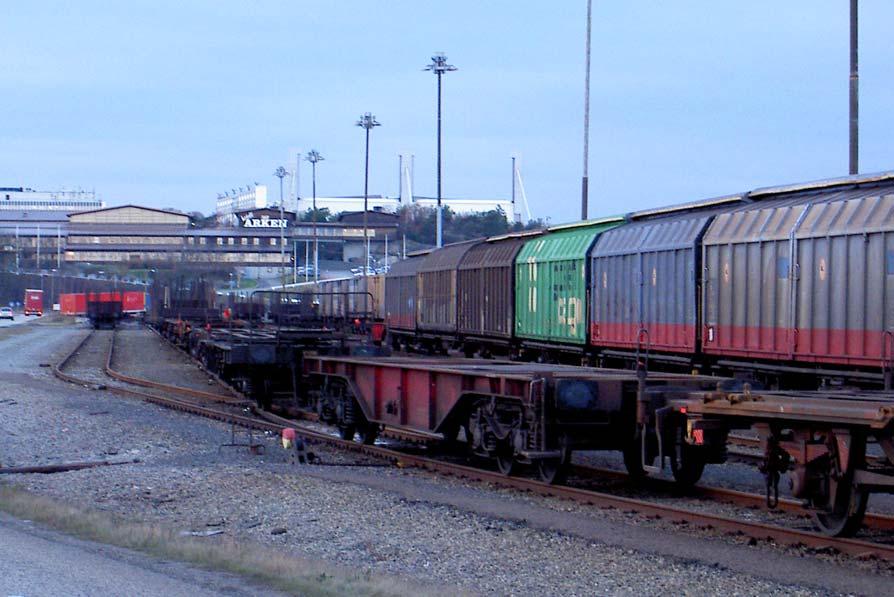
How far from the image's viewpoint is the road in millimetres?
7562

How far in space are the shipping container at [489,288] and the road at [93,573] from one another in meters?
18.9

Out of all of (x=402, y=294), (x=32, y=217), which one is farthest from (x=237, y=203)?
(x=402, y=294)

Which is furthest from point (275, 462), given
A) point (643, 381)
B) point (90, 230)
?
point (90, 230)

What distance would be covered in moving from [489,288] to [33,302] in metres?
77.5

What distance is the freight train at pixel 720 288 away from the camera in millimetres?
15414

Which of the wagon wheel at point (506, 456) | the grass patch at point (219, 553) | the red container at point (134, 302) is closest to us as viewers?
the grass patch at point (219, 553)

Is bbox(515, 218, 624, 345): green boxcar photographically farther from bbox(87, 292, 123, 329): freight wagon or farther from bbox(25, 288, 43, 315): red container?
bbox(25, 288, 43, 315): red container

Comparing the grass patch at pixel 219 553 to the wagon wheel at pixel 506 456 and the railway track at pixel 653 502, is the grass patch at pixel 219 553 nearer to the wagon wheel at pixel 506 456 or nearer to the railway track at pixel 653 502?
the railway track at pixel 653 502

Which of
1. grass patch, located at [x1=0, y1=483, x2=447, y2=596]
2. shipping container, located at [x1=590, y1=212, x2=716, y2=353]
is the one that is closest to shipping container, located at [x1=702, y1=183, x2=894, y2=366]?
shipping container, located at [x1=590, y1=212, x2=716, y2=353]

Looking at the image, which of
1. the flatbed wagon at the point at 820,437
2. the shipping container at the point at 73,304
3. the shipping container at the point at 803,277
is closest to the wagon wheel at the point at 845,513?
the flatbed wagon at the point at 820,437

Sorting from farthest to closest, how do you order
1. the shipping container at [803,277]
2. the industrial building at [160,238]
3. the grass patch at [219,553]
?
the industrial building at [160,238] → the shipping container at [803,277] → the grass patch at [219,553]

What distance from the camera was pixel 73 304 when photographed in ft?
306

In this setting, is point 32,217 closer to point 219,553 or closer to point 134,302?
point 134,302

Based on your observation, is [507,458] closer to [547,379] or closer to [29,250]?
[547,379]
